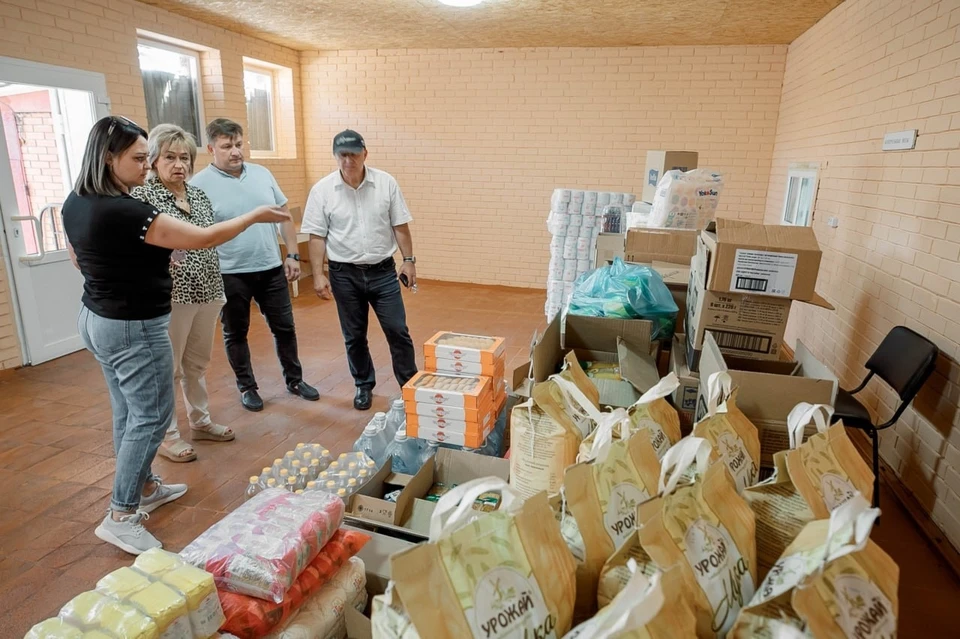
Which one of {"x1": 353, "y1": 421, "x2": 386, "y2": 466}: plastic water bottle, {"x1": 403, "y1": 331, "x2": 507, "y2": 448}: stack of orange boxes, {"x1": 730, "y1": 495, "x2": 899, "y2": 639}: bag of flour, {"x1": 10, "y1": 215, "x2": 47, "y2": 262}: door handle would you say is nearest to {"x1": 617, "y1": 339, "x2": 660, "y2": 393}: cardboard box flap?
{"x1": 403, "y1": 331, "x2": 507, "y2": 448}: stack of orange boxes

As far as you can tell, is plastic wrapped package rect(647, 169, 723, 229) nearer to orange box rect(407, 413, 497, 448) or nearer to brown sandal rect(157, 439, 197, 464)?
orange box rect(407, 413, 497, 448)

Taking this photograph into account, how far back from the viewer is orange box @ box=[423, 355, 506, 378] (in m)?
2.33

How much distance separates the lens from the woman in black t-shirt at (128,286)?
72.5 inches

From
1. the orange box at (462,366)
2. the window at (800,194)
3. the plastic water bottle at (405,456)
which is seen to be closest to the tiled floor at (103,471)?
the plastic water bottle at (405,456)

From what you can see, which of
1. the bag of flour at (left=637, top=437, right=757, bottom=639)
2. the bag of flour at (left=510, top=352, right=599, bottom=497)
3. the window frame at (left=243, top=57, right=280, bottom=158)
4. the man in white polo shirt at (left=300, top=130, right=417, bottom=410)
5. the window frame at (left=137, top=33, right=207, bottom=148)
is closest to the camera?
the bag of flour at (left=637, top=437, right=757, bottom=639)

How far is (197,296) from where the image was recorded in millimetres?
2707

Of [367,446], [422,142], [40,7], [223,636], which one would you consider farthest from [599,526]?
[422,142]

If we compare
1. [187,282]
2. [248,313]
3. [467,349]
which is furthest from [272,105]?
[467,349]

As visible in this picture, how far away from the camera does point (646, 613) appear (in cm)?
66

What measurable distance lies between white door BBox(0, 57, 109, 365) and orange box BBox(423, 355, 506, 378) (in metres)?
3.55

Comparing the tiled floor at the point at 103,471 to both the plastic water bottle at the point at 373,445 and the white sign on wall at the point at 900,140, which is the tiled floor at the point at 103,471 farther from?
the white sign on wall at the point at 900,140

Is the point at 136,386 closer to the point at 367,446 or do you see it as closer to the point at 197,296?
the point at 197,296

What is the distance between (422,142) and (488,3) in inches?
99.4

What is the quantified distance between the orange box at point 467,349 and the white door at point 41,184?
139 inches
